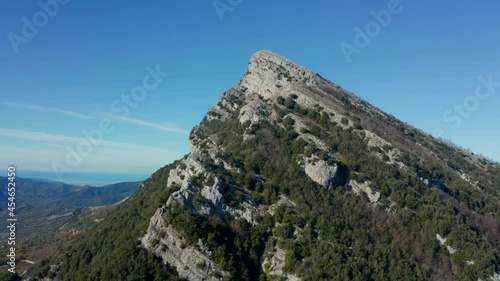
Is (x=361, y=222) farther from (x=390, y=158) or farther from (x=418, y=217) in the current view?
(x=390, y=158)

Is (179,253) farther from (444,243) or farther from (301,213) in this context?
(444,243)

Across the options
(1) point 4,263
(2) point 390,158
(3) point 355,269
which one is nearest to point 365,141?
(2) point 390,158

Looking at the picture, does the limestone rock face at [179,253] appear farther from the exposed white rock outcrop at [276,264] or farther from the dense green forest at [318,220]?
the exposed white rock outcrop at [276,264]

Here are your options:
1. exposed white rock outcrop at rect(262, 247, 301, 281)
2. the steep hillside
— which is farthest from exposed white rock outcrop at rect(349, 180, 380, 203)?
exposed white rock outcrop at rect(262, 247, 301, 281)

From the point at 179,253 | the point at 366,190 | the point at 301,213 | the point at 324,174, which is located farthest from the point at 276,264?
the point at 366,190

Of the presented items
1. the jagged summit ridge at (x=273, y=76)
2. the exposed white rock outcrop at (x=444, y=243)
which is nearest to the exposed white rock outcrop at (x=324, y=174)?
the exposed white rock outcrop at (x=444, y=243)

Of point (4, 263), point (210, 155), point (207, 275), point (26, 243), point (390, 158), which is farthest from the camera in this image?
point (26, 243)

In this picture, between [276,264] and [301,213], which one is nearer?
[276,264]

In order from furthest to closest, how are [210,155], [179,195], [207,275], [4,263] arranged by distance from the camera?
[4,263] → [210,155] → [179,195] → [207,275]

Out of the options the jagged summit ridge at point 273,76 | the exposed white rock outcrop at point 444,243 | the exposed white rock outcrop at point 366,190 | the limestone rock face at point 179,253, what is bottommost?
the limestone rock face at point 179,253
